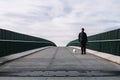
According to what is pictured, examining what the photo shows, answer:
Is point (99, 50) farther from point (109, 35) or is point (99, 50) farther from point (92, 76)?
point (92, 76)

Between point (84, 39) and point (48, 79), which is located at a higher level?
point (84, 39)

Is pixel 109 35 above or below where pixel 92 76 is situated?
above

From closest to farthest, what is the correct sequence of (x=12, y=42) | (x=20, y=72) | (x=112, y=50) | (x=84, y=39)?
(x=20, y=72) → (x=112, y=50) → (x=12, y=42) → (x=84, y=39)

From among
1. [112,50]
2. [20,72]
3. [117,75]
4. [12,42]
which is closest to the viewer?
[117,75]

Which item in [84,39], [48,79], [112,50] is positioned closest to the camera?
[48,79]

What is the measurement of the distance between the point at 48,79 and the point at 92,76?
154 centimetres

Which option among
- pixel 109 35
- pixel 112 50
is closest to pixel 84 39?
pixel 109 35

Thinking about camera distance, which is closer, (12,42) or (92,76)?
(92,76)

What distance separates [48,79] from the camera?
10953mm

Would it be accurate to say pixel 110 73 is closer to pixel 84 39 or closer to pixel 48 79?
pixel 48 79

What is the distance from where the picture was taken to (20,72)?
41.8ft

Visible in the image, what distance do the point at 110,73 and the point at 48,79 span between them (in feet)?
8.59

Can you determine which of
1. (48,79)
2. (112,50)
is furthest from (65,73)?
(112,50)

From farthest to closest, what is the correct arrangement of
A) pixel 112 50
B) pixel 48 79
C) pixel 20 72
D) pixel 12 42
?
pixel 12 42
pixel 112 50
pixel 20 72
pixel 48 79
